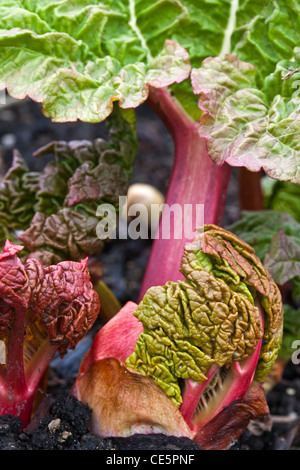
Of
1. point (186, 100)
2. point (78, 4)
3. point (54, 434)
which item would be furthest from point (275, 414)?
point (78, 4)

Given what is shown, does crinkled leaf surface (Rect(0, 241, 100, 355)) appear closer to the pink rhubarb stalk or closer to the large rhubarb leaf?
the pink rhubarb stalk

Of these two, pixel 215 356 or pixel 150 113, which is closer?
pixel 215 356

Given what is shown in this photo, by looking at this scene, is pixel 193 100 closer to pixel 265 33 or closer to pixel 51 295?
pixel 265 33

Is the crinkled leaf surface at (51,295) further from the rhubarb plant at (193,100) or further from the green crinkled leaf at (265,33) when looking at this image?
the green crinkled leaf at (265,33)

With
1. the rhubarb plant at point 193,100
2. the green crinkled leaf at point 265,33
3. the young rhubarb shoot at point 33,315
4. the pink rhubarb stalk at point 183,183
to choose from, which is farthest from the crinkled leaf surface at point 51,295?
the green crinkled leaf at point 265,33

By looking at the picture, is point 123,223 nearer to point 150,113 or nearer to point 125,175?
point 125,175

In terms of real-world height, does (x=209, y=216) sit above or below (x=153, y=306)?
above

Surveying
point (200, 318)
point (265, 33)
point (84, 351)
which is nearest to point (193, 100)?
point (265, 33)
